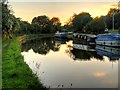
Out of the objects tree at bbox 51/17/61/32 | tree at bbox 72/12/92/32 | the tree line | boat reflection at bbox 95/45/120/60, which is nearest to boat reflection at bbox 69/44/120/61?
boat reflection at bbox 95/45/120/60

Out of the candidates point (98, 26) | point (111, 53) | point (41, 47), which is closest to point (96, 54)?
point (111, 53)

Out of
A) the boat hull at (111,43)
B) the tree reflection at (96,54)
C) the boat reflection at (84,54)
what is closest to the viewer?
the tree reflection at (96,54)

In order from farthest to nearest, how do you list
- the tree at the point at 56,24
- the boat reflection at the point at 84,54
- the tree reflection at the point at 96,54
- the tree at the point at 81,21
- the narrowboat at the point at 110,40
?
the tree at the point at 56,24
the tree at the point at 81,21
the narrowboat at the point at 110,40
the boat reflection at the point at 84,54
the tree reflection at the point at 96,54

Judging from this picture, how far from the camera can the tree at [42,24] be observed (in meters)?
125

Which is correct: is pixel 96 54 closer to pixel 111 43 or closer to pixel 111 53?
pixel 111 53

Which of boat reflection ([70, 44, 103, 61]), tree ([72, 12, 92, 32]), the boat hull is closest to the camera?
boat reflection ([70, 44, 103, 61])

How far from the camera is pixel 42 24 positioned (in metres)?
126

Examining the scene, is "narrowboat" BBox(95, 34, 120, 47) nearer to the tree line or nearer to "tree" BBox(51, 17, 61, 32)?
the tree line

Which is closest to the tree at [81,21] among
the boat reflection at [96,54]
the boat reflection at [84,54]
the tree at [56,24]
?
the tree at [56,24]

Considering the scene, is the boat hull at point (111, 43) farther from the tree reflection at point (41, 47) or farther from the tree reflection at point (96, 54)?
the tree reflection at point (41, 47)

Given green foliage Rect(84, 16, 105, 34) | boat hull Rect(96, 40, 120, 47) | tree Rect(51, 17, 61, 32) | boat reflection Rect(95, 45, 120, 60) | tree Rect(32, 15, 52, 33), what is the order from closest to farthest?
1. boat reflection Rect(95, 45, 120, 60)
2. boat hull Rect(96, 40, 120, 47)
3. green foliage Rect(84, 16, 105, 34)
4. tree Rect(32, 15, 52, 33)
5. tree Rect(51, 17, 61, 32)

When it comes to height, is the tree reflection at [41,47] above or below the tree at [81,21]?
below

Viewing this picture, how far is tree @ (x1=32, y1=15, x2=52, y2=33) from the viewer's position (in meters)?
125

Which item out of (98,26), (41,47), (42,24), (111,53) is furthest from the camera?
(42,24)
